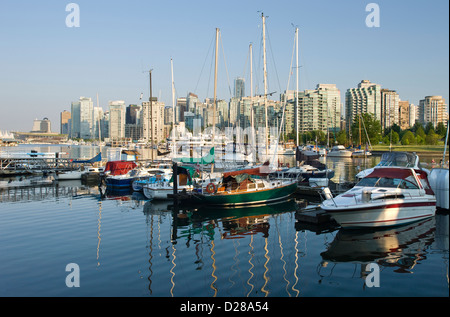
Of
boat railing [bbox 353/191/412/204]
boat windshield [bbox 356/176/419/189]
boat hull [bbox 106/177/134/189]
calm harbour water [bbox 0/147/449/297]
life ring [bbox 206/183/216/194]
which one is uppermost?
boat windshield [bbox 356/176/419/189]

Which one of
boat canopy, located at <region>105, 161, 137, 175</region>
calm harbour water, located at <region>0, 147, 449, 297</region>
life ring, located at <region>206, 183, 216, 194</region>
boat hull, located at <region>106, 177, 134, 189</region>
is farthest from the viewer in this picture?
boat canopy, located at <region>105, 161, 137, 175</region>

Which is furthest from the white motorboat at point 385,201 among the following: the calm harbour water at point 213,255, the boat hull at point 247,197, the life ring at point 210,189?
the life ring at point 210,189

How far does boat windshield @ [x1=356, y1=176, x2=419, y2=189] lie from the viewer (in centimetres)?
2089

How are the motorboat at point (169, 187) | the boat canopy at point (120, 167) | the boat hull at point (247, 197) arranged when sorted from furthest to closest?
the boat canopy at point (120, 167) < the motorboat at point (169, 187) < the boat hull at point (247, 197)

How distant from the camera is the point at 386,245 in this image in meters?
17.3

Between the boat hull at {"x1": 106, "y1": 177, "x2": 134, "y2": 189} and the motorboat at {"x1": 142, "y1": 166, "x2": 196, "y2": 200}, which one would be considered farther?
the boat hull at {"x1": 106, "y1": 177, "x2": 134, "y2": 189}

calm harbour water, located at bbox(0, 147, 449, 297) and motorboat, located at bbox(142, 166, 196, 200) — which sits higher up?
motorboat, located at bbox(142, 166, 196, 200)

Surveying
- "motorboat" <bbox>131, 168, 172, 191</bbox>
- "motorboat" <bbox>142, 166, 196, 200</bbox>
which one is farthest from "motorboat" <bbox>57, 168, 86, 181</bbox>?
"motorboat" <bbox>142, 166, 196, 200</bbox>

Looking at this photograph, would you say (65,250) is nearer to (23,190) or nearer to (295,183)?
(295,183)

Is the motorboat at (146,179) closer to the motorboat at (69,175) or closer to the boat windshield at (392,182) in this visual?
the motorboat at (69,175)

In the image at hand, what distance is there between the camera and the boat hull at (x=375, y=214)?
19.1 m

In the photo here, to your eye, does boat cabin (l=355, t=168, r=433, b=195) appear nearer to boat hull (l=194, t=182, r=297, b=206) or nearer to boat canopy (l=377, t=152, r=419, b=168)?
boat canopy (l=377, t=152, r=419, b=168)

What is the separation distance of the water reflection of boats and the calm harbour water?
→ 44mm

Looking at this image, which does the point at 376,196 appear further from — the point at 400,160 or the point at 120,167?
the point at 120,167
